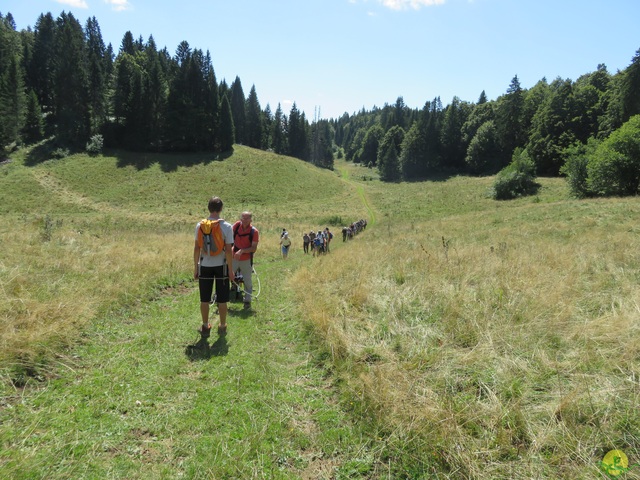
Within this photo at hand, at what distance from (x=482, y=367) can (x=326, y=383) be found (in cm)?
205

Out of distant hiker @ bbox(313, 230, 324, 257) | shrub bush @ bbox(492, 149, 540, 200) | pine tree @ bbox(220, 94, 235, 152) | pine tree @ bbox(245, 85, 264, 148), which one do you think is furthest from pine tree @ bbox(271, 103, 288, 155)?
distant hiker @ bbox(313, 230, 324, 257)

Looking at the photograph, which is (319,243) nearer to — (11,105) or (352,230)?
(352,230)

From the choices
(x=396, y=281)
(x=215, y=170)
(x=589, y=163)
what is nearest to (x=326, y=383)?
(x=396, y=281)

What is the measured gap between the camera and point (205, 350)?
534 centimetres

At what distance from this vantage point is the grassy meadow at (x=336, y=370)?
293 centimetres

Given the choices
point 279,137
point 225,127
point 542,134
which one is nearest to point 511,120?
point 542,134

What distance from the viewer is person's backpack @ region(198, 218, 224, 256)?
19.0ft

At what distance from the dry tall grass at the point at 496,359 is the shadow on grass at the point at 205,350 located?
5.57 ft

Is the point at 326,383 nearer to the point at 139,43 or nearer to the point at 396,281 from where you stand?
the point at 396,281

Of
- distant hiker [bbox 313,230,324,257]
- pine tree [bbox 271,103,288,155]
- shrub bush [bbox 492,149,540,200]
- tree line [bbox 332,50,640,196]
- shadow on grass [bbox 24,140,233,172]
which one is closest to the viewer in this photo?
distant hiker [bbox 313,230,324,257]

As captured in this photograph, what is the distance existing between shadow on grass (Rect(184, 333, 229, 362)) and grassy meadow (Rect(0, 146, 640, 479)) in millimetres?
55

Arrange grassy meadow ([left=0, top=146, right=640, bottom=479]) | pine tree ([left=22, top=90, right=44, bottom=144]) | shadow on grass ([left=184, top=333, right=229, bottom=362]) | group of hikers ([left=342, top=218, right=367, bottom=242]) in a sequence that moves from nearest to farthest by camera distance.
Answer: grassy meadow ([left=0, top=146, right=640, bottom=479]), shadow on grass ([left=184, top=333, right=229, bottom=362]), group of hikers ([left=342, top=218, right=367, bottom=242]), pine tree ([left=22, top=90, right=44, bottom=144])

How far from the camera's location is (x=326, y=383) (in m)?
4.48

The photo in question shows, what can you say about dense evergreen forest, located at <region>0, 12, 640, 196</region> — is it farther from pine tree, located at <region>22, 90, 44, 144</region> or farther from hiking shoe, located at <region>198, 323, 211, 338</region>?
hiking shoe, located at <region>198, 323, 211, 338</region>
